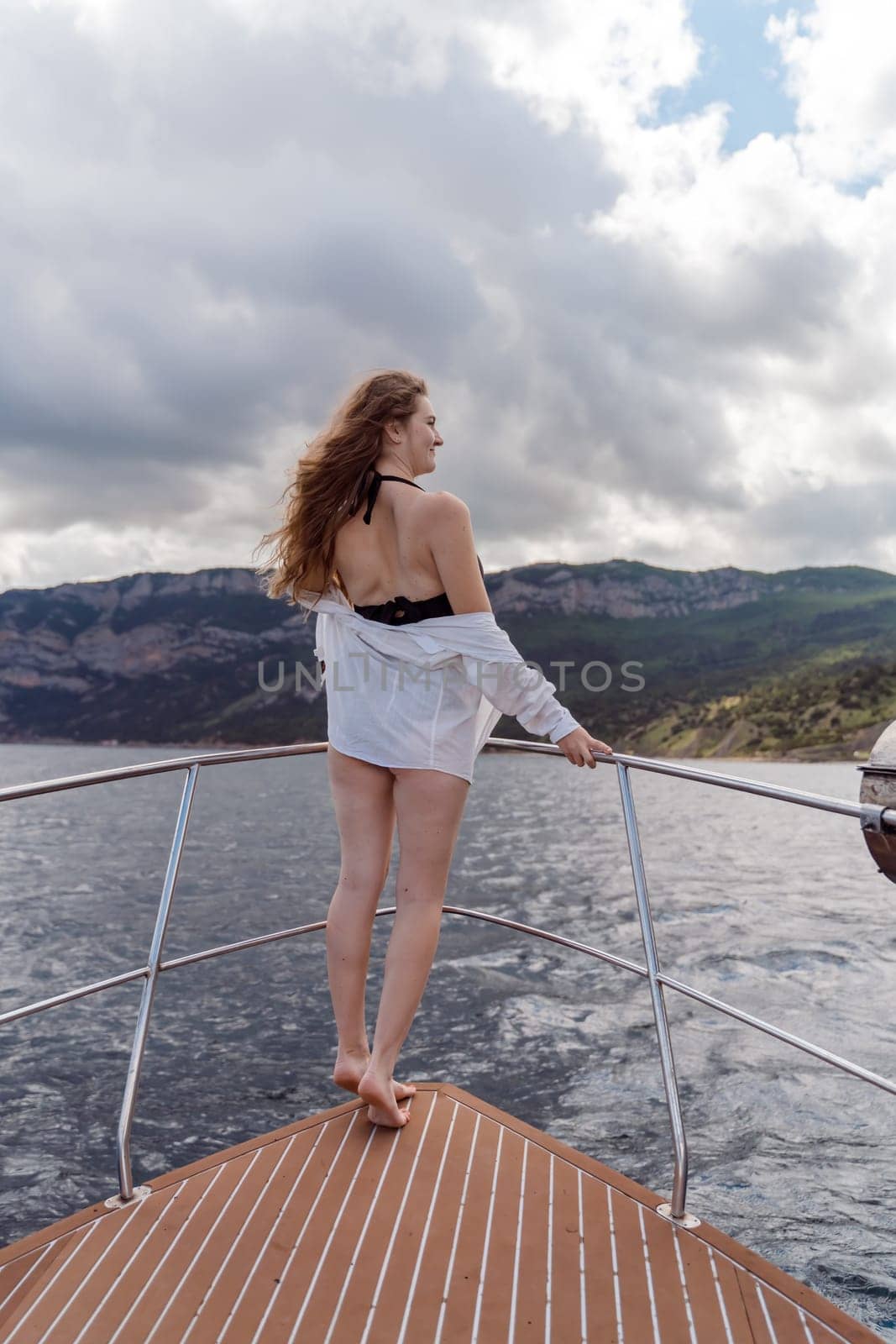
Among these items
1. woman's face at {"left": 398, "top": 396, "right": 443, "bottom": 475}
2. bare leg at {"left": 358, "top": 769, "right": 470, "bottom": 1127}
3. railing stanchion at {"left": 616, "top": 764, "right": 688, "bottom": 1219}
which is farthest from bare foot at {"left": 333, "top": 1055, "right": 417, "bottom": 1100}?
woman's face at {"left": 398, "top": 396, "right": 443, "bottom": 475}

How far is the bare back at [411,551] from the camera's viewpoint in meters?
2.41

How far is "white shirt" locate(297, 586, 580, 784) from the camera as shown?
7.91 ft

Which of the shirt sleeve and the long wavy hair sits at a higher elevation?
the long wavy hair

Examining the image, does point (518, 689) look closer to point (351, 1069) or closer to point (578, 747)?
point (578, 747)

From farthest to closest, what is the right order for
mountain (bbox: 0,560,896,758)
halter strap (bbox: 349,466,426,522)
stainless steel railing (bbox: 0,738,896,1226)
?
mountain (bbox: 0,560,896,758), halter strap (bbox: 349,466,426,522), stainless steel railing (bbox: 0,738,896,1226)

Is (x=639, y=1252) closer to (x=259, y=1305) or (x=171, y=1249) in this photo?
(x=259, y=1305)

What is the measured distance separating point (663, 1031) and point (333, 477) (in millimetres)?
1722

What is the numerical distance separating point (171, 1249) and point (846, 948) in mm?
13959

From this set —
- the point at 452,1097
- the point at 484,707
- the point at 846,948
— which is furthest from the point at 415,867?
the point at 846,948

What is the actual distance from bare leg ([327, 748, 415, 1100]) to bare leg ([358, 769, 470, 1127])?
98 millimetres

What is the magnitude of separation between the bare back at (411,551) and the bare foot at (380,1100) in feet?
4.21

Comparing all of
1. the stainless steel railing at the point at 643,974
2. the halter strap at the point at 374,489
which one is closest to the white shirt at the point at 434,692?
the stainless steel railing at the point at 643,974

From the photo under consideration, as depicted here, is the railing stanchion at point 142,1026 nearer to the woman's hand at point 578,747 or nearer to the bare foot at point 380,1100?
the bare foot at point 380,1100

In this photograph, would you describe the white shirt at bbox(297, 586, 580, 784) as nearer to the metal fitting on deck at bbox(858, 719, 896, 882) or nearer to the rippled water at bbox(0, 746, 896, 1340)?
the metal fitting on deck at bbox(858, 719, 896, 882)
